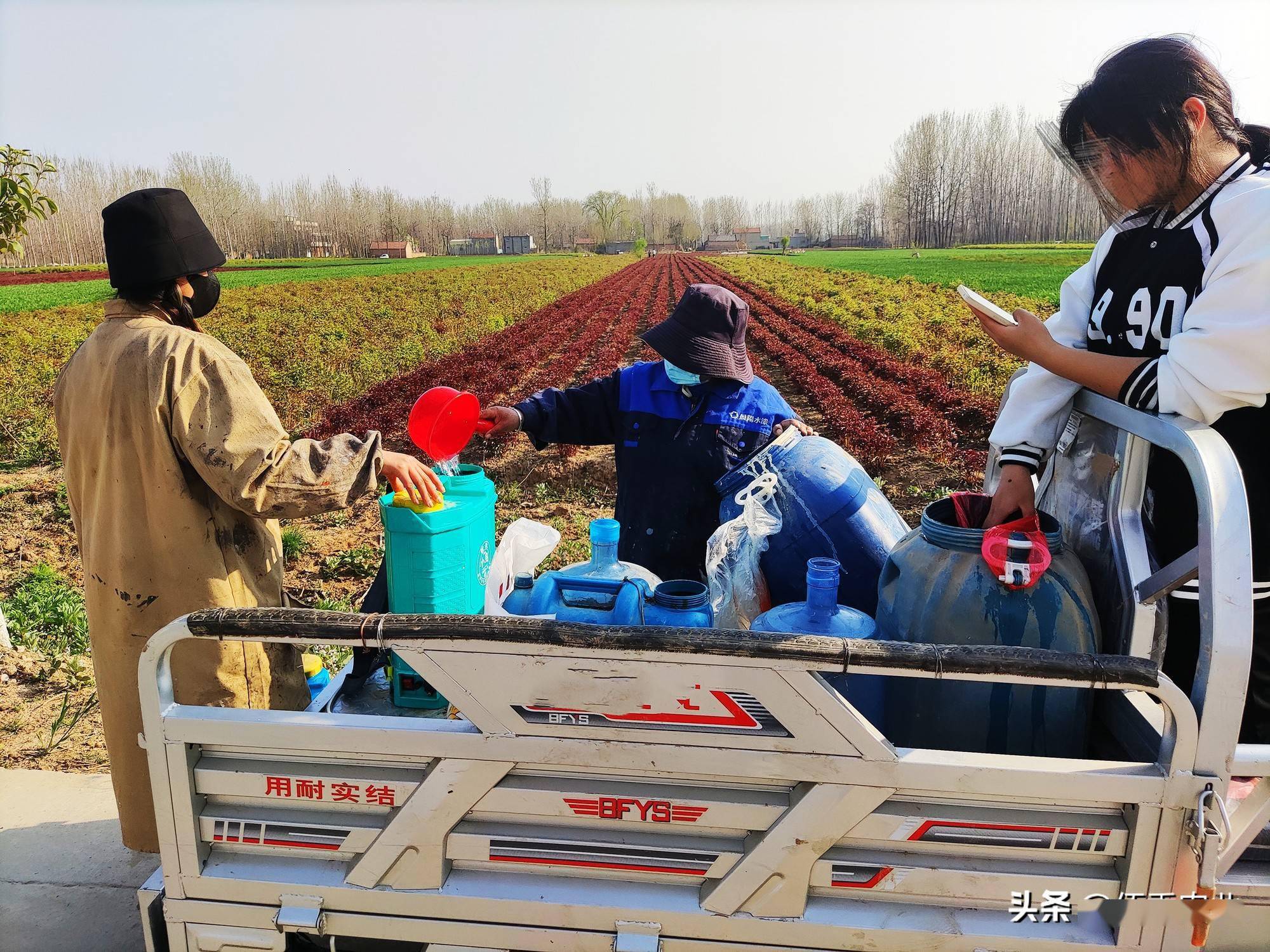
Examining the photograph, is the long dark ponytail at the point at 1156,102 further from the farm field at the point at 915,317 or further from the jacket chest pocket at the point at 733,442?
the farm field at the point at 915,317

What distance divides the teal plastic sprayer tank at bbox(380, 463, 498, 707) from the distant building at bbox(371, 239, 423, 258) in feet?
317

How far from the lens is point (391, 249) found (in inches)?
3629

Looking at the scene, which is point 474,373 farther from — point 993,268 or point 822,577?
point 993,268

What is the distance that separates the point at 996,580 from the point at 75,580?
6616 mm

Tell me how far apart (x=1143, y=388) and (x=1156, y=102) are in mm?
583

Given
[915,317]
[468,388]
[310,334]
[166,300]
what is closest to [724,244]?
[915,317]

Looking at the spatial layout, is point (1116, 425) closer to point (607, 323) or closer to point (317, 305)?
point (607, 323)

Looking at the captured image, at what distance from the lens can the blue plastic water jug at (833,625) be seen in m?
1.82

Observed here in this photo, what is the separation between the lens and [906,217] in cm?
10412

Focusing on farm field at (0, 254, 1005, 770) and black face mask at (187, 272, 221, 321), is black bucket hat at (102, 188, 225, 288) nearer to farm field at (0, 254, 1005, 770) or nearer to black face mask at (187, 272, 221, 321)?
black face mask at (187, 272, 221, 321)

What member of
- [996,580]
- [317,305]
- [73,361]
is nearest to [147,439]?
[73,361]

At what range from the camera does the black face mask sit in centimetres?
229

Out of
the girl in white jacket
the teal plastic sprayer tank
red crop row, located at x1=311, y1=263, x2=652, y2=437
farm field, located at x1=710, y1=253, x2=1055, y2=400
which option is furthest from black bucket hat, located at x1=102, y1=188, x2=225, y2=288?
farm field, located at x1=710, y1=253, x2=1055, y2=400

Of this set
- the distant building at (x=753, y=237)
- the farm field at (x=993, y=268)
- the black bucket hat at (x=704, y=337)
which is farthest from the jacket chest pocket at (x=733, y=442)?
the distant building at (x=753, y=237)
